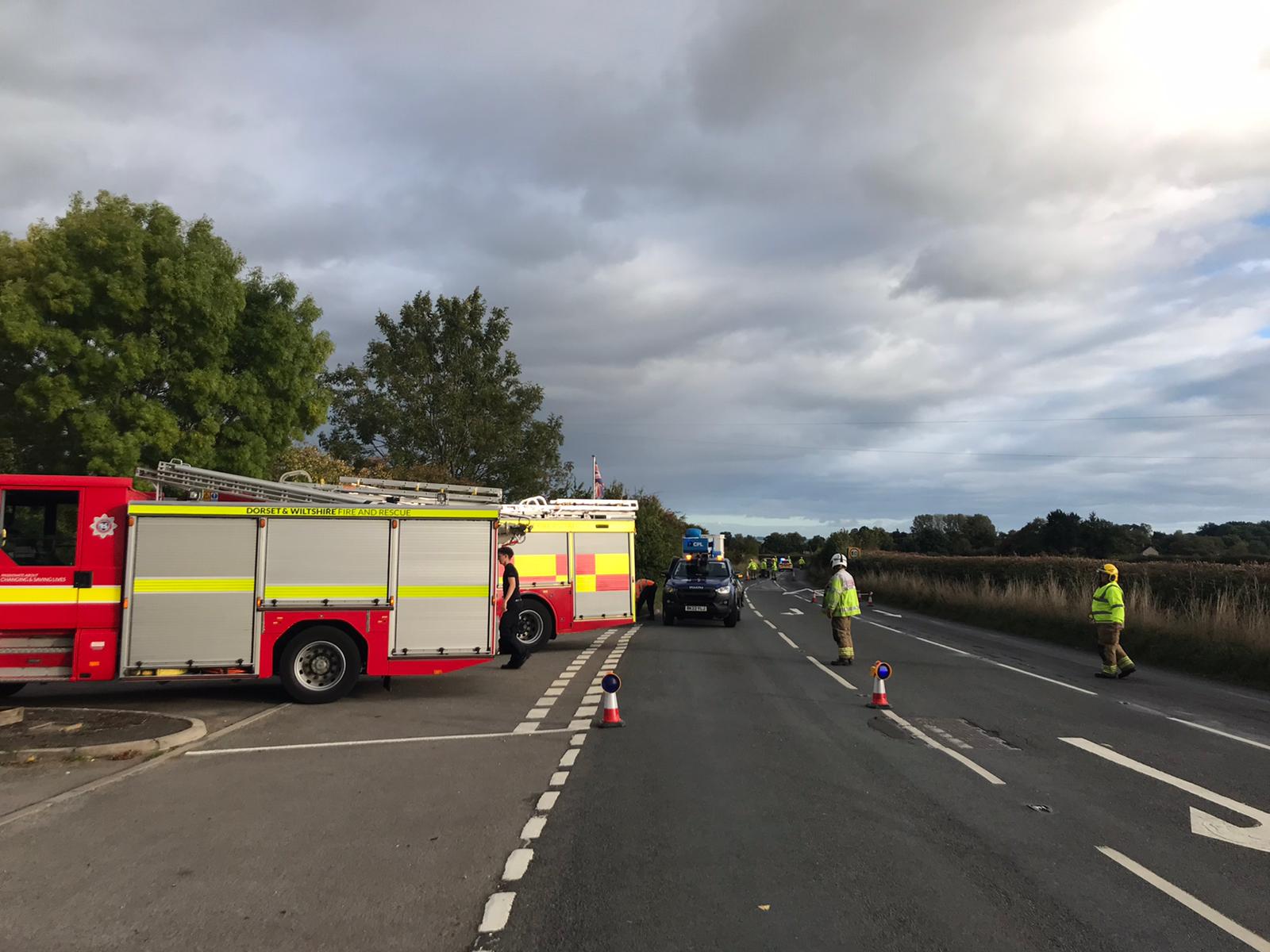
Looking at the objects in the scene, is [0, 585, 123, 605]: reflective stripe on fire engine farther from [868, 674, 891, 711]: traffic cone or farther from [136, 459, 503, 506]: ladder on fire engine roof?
[868, 674, 891, 711]: traffic cone

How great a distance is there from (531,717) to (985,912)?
21.9 ft

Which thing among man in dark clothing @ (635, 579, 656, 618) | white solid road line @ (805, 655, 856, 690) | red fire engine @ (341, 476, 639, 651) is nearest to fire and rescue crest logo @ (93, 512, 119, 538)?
red fire engine @ (341, 476, 639, 651)

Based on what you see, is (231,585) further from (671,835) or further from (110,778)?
(671,835)

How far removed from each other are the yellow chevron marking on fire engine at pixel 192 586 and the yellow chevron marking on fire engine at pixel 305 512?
801 millimetres

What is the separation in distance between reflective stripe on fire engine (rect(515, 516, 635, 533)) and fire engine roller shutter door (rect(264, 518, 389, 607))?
640cm

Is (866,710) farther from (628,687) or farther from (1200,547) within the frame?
(1200,547)

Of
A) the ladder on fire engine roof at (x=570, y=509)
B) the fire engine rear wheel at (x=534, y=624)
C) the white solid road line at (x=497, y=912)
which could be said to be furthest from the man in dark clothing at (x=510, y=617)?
the white solid road line at (x=497, y=912)

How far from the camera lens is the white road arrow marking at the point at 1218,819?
589cm

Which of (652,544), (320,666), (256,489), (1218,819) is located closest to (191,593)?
(320,666)

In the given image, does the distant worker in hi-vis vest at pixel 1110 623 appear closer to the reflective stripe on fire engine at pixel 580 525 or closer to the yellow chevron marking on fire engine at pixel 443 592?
the reflective stripe on fire engine at pixel 580 525

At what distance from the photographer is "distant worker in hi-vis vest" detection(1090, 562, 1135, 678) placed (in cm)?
1473

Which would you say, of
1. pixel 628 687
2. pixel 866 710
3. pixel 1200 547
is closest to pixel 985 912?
pixel 866 710

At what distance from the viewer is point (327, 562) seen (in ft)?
37.0

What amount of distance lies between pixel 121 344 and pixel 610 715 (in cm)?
1303
